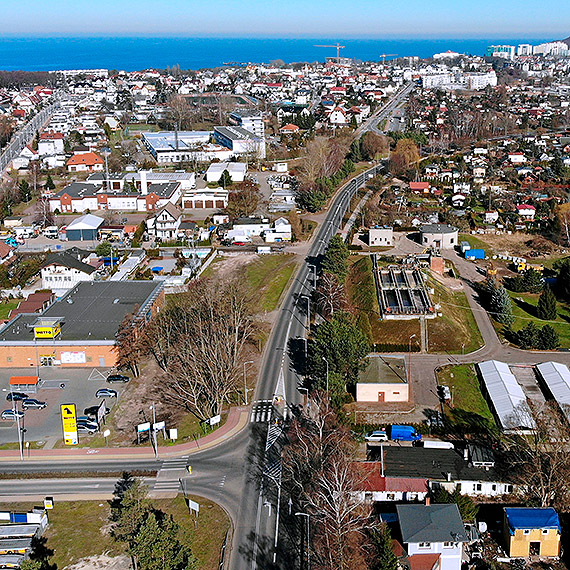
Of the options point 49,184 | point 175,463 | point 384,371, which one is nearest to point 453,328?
point 384,371

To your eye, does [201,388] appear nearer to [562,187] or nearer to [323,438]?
[323,438]

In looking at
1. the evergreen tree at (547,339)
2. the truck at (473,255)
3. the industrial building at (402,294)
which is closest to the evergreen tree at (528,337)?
the evergreen tree at (547,339)

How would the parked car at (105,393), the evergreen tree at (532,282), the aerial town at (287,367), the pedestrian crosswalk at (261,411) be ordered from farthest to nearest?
the evergreen tree at (532,282), the parked car at (105,393), the pedestrian crosswalk at (261,411), the aerial town at (287,367)

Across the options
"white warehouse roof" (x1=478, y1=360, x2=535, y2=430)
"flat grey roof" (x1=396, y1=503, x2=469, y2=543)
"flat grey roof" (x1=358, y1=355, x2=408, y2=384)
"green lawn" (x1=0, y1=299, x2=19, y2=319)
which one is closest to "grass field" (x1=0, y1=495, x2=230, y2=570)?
"flat grey roof" (x1=396, y1=503, x2=469, y2=543)

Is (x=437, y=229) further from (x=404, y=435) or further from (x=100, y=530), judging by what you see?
(x=100, y=530)

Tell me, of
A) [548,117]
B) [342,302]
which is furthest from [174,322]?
[548,117]

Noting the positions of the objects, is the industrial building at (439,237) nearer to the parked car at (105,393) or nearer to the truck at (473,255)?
the truck at (473,255)
